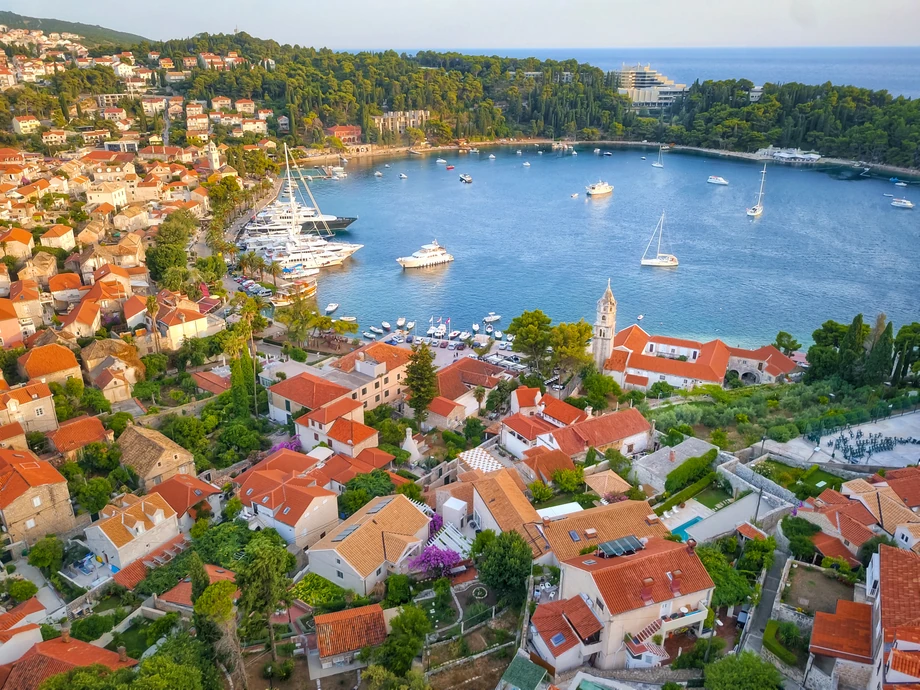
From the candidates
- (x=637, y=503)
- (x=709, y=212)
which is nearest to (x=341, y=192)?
(x=709, y=212)

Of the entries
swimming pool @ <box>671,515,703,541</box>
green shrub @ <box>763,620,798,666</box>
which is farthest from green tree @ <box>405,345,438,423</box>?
green shrub @ <box>763,620,798,666</box>

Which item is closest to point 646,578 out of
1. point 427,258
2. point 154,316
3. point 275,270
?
point 154,316

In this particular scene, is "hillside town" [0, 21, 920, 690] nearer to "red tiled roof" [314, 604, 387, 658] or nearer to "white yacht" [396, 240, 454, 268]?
"red tiled roof" [314, 604, 387, 658]

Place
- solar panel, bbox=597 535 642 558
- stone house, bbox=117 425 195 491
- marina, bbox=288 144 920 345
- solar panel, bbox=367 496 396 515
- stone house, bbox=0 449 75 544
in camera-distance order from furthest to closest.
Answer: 1. marina, bbox=288 144 920 345
2. stone house, bbox=117 425 195 491
3. stone house, bbox=0 449 75 544
4. solar panel, bbox=367 496 396 515
5. solar panel, bbox=597 535 642 558

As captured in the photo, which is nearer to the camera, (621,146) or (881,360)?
(881,360)

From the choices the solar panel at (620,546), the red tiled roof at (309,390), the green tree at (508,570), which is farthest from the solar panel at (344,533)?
the red tiled roof at (309,390)

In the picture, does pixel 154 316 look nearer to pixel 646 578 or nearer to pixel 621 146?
pixel 646 578

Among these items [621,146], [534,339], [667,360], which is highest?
[621,146]

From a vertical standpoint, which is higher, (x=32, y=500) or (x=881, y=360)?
(x=881, y=360)
